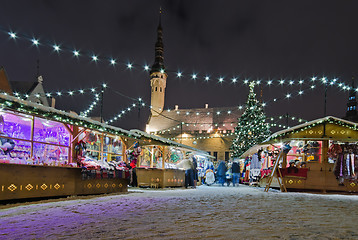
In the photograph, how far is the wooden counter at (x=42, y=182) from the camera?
6523mm

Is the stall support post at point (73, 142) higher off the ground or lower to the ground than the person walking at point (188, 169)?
higher

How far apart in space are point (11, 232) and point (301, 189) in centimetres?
1206

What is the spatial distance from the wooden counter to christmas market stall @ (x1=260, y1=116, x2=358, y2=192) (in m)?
7.59

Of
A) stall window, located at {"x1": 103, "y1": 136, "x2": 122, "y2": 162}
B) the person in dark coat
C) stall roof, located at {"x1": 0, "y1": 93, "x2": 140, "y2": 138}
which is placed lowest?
the person in dark coat

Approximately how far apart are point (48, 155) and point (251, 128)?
2518cm

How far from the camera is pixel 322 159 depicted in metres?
12.7

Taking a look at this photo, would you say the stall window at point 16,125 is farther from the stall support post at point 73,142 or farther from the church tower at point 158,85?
the church tower at point 158,85

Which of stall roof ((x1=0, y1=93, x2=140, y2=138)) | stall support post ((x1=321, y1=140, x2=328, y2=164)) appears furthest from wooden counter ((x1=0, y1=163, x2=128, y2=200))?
stall support post ((x1=321, y1=140, x2=328, y2=164))

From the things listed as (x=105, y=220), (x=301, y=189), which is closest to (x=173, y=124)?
(x=301, y=189)

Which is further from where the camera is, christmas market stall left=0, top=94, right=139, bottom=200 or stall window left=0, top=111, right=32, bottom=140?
stall window left=0, top=111, right=32, bottom=140

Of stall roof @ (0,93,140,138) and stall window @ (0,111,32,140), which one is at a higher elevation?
stall roof @ (0,93,140,138)

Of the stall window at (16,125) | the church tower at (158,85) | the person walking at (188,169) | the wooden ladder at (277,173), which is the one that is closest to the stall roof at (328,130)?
the wooden ladder at (277,173)

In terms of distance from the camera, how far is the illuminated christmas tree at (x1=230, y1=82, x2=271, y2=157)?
102 feet

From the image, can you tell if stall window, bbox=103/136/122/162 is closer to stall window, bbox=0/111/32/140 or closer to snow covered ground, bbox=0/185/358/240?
stall window, bbox=0/111/32/140
